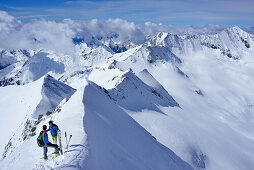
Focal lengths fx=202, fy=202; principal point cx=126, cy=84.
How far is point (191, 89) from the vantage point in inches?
5600

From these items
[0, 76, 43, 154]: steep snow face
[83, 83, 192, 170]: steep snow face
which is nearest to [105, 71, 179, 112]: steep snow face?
→ [83, 83, 192, 170]: steep snow face

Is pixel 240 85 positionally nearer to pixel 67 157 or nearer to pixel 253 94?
pixel 253 94

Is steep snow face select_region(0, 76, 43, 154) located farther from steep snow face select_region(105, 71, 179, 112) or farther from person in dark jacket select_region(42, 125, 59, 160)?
person in dark jacket select_region(42, 125, 59, 160)

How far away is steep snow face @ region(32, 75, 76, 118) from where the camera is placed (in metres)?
53.6

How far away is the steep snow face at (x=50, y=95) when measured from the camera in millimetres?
53628

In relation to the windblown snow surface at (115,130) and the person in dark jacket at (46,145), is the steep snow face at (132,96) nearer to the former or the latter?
the windblown snow surface at (115,130)

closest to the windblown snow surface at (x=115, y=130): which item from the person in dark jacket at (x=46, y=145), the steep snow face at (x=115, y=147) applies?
the steep snow face at (x=115, y=147)

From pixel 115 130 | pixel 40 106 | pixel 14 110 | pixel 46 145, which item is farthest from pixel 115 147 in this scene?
pixel 14 110

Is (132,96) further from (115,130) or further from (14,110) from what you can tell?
(14,110)

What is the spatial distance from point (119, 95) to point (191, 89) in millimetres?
98785

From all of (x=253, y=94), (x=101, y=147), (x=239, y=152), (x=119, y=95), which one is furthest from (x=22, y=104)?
(x=253, y=94)

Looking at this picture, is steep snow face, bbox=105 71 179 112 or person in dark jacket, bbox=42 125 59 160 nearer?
person in dark jacket, bbox=42 125 59 160

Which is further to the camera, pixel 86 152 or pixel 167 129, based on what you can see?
pixel 167 129

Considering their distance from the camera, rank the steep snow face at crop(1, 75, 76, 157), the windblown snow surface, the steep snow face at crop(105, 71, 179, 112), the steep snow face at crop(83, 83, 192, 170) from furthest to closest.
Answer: the steep snow face at crop(105, 71, 179, 112)
the steep snow face at crop(1, 75, 76, 157)
the windblown snow surface
the steep snow face at crop(83, 83, 192, 170)
